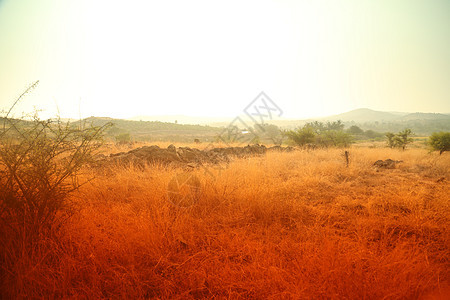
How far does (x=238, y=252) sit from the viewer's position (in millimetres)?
2223

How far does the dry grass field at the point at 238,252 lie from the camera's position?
175 cm

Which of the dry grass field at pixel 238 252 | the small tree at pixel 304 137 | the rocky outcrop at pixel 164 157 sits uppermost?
the small tree at pixel 304 137

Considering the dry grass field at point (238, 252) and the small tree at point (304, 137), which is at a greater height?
the small tree at point (304, 137)

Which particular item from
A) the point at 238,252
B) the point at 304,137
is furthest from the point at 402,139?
the point at 238,252

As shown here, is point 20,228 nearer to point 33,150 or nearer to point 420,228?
point 33,150

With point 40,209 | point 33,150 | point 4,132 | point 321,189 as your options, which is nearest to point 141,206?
point 40,209

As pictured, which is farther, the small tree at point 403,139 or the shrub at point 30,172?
the small tree at point 403,139

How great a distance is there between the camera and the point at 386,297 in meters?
1.63

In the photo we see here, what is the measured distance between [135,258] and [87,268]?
1.40 feet

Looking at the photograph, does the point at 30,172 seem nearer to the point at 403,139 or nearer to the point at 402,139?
the point at 403,139

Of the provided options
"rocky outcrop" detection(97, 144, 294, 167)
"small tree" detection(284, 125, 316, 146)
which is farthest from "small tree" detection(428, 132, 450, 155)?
"rocky outcrop" detection(97, 144, 294, 167)

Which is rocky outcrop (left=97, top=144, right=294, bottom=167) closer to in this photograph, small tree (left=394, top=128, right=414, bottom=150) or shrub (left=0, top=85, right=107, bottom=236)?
shrub (left=0, top=85, right=107, bottom=236)

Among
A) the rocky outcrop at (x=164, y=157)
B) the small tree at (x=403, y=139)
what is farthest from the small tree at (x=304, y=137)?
the rocky outcrop at (x=164, y=157)

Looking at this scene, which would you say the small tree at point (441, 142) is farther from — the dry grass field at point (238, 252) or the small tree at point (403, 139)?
the dry grass field at point (238, 252)
